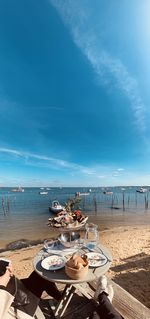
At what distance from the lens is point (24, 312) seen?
90.1 inches

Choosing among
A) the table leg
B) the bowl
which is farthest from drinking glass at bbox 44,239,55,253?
the table leg

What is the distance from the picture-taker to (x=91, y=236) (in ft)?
8.93

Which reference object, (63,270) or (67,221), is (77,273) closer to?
(63,270)

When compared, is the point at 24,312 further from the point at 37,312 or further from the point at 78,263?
the point at 78,263

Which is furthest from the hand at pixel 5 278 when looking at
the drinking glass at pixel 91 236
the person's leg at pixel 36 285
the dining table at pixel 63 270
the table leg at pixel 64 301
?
the drinking glass at pixel 91 236

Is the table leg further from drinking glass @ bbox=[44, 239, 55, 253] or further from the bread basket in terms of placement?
the bread basket

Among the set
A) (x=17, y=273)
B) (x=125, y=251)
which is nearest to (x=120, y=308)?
(x=17, y=273)

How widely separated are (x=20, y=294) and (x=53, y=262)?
2.00ft

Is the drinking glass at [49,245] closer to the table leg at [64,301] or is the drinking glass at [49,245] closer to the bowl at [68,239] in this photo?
the bowl at [68,239]

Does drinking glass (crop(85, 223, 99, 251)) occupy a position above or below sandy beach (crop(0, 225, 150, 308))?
above

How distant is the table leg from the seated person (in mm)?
105

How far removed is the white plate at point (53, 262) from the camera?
222cm

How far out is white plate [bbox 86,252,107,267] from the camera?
2.28 metres

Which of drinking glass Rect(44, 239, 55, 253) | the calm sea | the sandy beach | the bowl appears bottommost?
the calm sea
